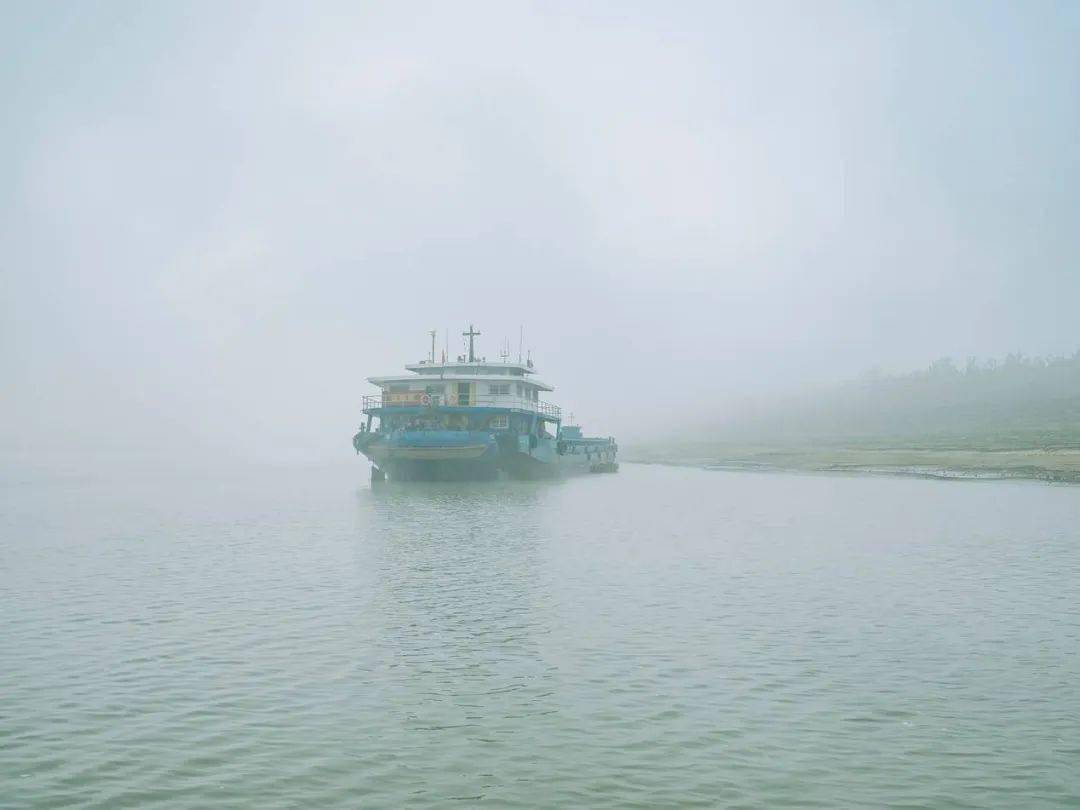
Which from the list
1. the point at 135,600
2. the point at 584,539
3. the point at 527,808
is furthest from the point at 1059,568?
the point at 135,600

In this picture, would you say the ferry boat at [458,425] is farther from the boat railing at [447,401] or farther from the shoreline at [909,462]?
the shoreline at [909,462]

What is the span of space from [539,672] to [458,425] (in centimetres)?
5088

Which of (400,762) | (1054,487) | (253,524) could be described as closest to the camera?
(400,762)

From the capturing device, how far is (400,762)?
12.2 m

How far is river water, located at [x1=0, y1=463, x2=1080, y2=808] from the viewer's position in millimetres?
11648

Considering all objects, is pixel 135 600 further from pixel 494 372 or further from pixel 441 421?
pixel 494 372

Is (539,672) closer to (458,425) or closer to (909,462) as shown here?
(458,425)

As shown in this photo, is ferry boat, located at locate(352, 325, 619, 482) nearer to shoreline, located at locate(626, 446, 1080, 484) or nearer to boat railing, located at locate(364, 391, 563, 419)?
boat railing, located at locate(364, 391, 563, 419)

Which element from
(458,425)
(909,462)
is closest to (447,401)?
(458,425)

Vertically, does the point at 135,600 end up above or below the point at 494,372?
below

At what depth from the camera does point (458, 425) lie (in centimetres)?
6712

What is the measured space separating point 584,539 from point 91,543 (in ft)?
57.3

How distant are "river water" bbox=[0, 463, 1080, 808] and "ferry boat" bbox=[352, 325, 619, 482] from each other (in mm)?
26203

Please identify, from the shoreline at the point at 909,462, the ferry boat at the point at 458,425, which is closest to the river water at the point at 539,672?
the ferry boat at the point at 458,425
